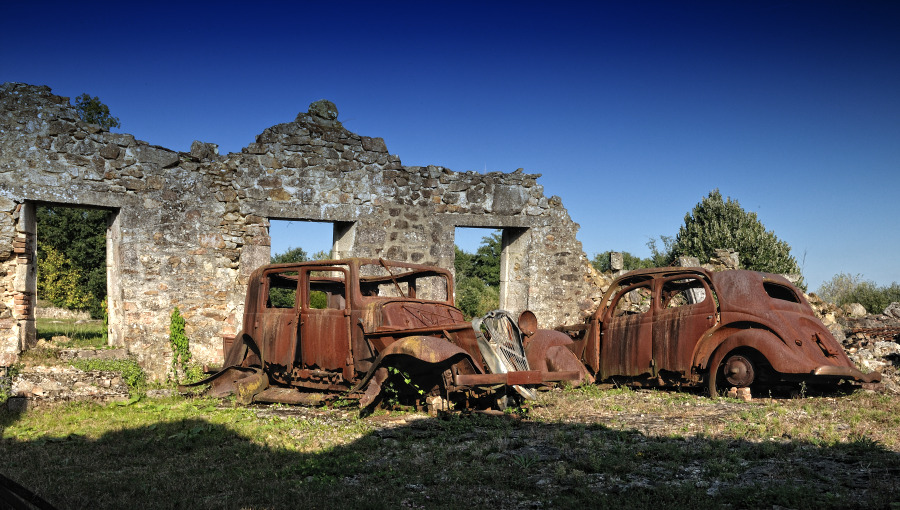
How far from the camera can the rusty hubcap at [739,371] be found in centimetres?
736

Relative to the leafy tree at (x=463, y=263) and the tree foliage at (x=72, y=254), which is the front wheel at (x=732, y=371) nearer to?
the tree foliage at (x=72, y=254)

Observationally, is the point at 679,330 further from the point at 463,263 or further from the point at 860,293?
the point at 463,263

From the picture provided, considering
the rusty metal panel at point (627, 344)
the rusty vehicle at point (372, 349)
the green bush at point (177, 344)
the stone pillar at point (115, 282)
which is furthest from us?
the green bush at point (177, 344)

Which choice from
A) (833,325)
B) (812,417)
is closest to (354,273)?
(812,417)

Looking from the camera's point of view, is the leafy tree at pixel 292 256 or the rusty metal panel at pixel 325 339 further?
the leafy tree at pixel 292 256

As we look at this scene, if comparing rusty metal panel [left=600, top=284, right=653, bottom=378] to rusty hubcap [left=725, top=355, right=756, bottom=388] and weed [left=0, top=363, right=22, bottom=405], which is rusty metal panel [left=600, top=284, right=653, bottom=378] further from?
weed [left=0, top=363, right=22, bottom=405]

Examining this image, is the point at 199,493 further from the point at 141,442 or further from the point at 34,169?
the point at 34,169

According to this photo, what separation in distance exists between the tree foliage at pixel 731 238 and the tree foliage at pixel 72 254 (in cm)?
2034

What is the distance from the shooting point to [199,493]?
4.27m

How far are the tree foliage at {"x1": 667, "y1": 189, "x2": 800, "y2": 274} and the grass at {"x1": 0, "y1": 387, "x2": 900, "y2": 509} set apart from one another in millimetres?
21222

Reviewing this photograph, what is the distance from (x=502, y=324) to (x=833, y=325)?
748cm

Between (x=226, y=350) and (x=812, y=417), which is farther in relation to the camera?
(x=226, y=350)

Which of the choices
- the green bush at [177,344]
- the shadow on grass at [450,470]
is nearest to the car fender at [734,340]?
the shadow on grass at [450,470]

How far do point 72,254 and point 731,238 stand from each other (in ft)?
79.7
